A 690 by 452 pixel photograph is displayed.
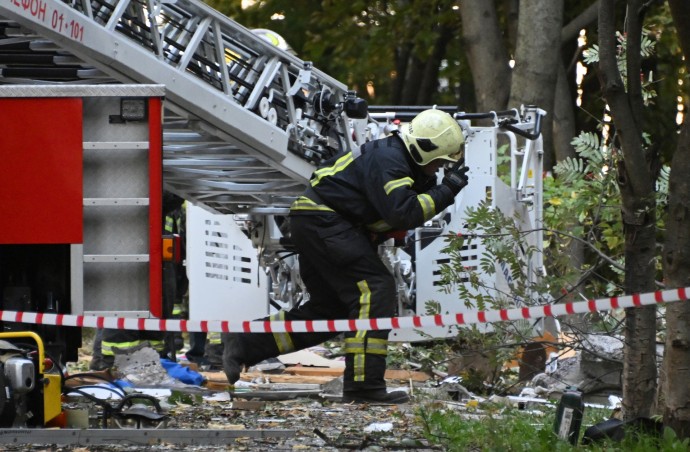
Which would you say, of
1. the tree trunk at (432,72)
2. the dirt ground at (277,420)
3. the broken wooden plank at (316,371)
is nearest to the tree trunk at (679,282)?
the dirt ground at (277,420)

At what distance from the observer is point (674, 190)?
5426 millimetres

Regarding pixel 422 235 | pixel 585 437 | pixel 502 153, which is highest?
pixel 502 153

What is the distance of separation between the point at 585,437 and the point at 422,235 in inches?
169

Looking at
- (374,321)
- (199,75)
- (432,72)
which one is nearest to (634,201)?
(374,321)

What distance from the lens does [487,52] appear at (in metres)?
14.7

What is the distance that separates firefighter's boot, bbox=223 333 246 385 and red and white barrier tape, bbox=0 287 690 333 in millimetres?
989

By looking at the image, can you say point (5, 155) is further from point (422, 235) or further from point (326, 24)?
point (326, 24)

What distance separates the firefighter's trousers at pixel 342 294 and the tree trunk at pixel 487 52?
264 inches

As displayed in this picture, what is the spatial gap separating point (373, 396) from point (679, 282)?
2639 mm

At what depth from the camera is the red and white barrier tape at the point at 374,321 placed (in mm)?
5410

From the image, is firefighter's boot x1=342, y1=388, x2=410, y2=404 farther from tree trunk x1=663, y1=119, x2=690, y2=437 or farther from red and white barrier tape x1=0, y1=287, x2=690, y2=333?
tree trunk x1=663, y1=119, x2=690, y2=437

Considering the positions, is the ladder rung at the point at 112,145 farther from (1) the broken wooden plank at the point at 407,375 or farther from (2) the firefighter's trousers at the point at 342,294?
(1) the broken wooden plank at the point at 407,375

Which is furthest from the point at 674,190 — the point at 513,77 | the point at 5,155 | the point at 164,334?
the point at 513,77

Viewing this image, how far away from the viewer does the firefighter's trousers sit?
770 centimetres
